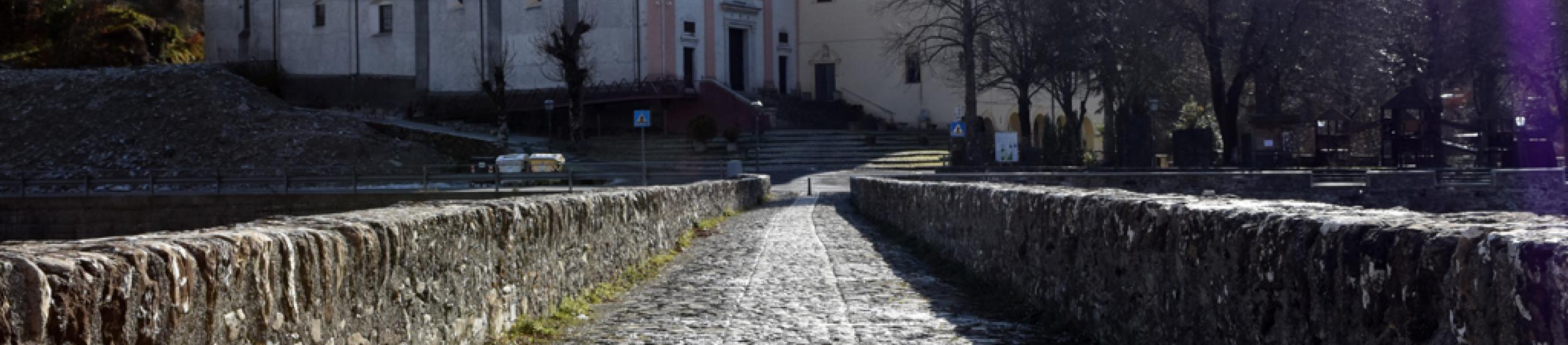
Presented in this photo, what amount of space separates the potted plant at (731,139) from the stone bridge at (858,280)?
135ft

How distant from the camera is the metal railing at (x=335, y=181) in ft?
133

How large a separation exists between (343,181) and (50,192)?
8.58m

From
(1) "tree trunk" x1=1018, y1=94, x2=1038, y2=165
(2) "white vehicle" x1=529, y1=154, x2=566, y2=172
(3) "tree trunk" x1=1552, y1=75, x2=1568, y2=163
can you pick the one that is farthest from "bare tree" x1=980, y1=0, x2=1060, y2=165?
(2) "white vehicle" x1=529, y1=154, x2=566, y2=172

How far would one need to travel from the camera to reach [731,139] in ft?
186

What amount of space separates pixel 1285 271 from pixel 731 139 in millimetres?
51259

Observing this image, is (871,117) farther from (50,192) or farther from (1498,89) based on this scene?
(50,192)

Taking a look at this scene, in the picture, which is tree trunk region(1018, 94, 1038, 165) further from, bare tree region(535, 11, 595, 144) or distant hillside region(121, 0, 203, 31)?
distant hillside region(121, 0, 203, 31)

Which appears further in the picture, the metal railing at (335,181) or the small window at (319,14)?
the small window at (319,14)

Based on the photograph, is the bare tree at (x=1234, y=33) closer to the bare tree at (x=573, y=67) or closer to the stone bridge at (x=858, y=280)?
the bare tree at (x=573, y=67)

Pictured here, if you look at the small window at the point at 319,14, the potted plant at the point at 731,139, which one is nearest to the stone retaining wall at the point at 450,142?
the potted plant at the point at 731,139

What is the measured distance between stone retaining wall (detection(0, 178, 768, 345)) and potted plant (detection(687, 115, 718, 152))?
147ft

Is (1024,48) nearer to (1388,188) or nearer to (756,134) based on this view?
(756,134)

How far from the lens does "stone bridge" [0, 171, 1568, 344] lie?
4129 mm

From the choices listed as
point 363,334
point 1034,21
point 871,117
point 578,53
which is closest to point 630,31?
point 578,53
